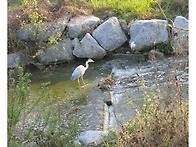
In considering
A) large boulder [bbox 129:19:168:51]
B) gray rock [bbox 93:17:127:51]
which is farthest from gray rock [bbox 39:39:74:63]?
large boulder [bbox 129:19:168:51]

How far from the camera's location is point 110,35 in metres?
8.35

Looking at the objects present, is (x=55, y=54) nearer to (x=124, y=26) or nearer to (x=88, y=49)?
(x=88, y=49)

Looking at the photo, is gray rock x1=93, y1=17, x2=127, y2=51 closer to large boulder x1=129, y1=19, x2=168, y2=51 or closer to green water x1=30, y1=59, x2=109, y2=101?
large boulder x1=129, y1=19, x2=168, y2=51

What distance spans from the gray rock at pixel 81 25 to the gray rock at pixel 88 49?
0.42m

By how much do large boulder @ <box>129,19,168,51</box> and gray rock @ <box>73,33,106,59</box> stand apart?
60 cm

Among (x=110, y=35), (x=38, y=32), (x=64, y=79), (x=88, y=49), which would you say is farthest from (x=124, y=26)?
(x=64, y=79)

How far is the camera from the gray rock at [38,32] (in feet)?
27.1

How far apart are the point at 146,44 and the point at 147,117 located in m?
5.06

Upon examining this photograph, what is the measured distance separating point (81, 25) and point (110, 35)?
2.29 feet

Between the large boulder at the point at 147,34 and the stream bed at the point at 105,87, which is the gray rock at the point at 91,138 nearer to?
the stream bed at the point at 105,87

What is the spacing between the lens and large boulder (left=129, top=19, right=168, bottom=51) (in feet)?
26.0
